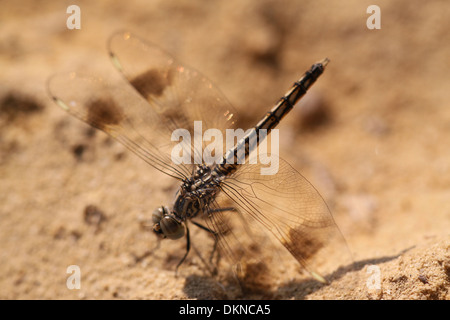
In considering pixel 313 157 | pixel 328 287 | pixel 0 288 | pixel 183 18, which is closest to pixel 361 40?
pixel 313 157

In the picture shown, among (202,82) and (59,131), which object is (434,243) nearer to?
(202,82)

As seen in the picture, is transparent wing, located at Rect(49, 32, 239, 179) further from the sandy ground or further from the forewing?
the sandy ground

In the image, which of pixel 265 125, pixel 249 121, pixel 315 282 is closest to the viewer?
pixel 315 282

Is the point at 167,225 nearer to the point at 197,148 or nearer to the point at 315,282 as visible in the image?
the point at 197,148

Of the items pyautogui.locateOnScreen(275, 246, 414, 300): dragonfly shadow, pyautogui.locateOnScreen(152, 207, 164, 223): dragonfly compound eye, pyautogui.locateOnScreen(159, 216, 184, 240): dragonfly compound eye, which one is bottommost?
pyautogui.locateOnScreen(275, 246, 414, 300): dragonfly shadow

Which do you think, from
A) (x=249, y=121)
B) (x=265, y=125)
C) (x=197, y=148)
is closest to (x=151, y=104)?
(x=197, y=148)

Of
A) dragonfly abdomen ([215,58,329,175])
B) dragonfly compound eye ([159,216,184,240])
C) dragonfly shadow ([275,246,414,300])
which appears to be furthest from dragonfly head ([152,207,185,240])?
dragonfly shadow ([275,246,414,300])

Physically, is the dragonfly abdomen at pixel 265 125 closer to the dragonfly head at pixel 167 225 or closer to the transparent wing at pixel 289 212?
the transparent wing at pixel 289 212
